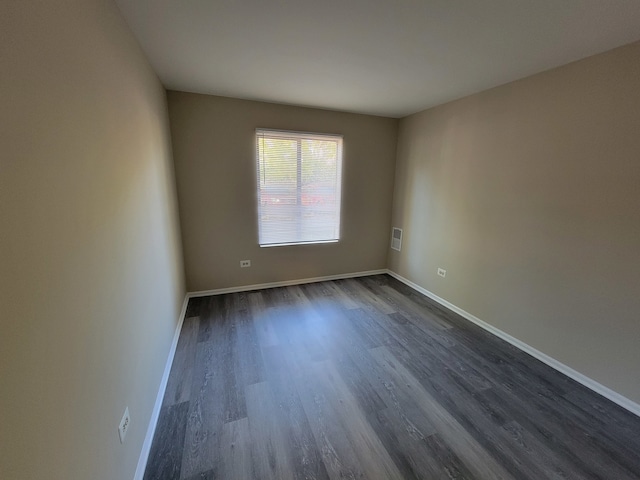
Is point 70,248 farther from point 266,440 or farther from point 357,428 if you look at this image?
point 357,428

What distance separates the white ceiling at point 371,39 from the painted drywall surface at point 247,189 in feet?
1.79

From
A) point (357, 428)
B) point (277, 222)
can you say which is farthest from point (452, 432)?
point (277, 222)

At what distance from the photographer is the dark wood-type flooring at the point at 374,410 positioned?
4.82 ft

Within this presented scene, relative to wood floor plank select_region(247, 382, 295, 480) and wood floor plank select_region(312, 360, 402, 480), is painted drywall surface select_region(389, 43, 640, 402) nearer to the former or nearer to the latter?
wood floor plank select_region(312, 360, 402, 480)

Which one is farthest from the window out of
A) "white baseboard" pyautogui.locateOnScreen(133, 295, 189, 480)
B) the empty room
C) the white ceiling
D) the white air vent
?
"white baseboard" pyautogui.locateOnScreen(133, 295, 189, 480)

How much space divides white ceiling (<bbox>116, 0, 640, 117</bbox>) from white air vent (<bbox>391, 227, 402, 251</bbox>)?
6.67 ft

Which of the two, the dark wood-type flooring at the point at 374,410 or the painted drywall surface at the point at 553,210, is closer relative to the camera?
the dark wood-type flooring at the point at 374,410

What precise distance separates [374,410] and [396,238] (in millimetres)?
2793

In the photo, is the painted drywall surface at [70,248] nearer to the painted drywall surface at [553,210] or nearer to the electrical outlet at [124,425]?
the electrical outlet at [124,425]

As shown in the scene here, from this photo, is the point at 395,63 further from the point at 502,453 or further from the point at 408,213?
the point at 502,453

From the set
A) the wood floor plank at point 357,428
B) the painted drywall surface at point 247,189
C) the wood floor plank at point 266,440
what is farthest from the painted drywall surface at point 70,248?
the painted drywall surface at point 247,189

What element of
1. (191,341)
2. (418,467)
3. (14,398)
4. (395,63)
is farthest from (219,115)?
(418,467)

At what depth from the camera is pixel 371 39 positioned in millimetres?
1756

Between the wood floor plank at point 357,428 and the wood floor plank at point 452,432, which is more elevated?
the wood floor plank at point 452,432
